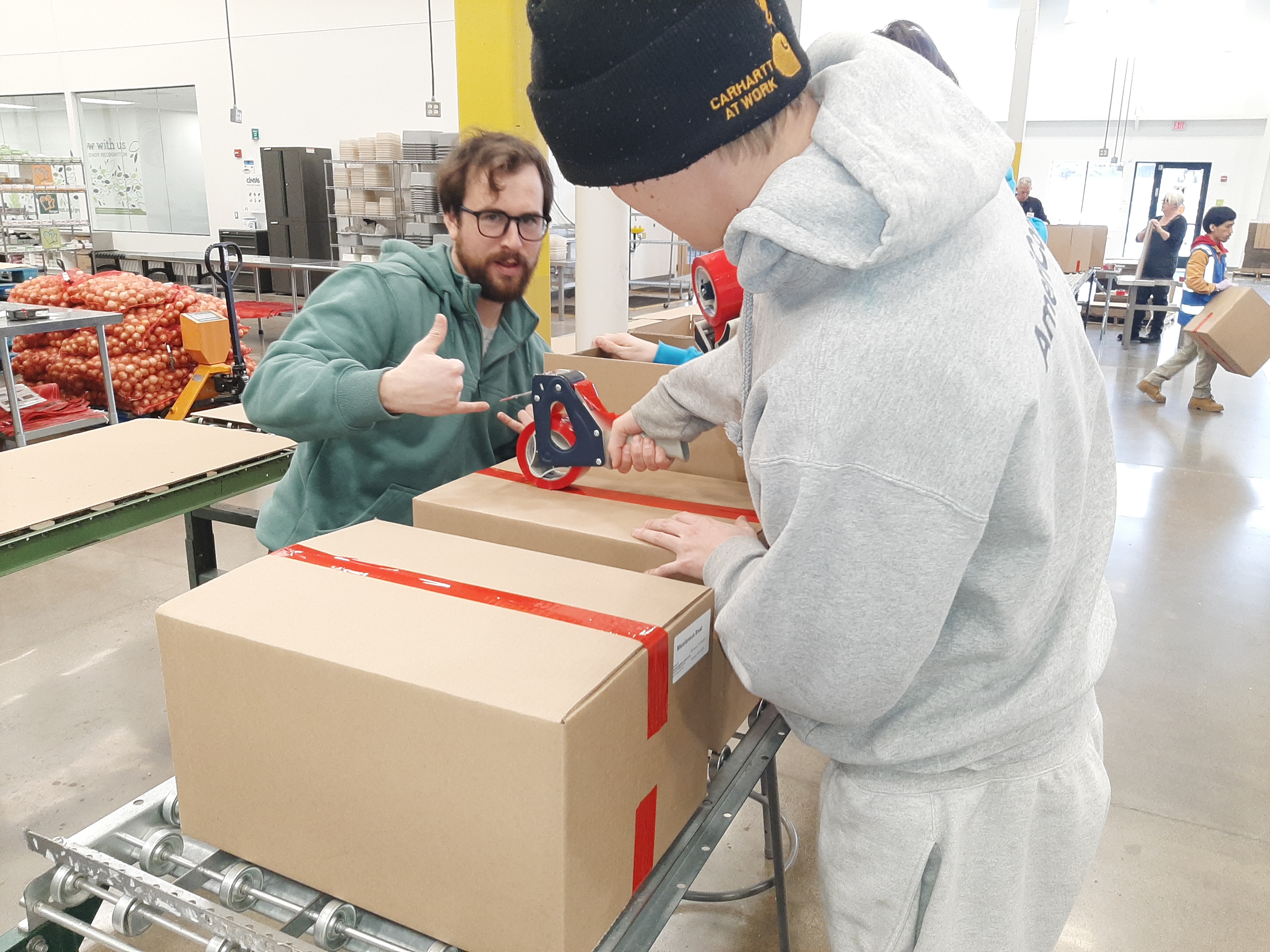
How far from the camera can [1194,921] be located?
2074 mm

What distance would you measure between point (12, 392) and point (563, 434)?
14.6 feet

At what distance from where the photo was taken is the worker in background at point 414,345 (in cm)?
150

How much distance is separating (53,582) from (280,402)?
2.95 m

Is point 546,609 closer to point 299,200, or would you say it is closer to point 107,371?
point 107,371

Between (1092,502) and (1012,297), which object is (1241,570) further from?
(1012,297)

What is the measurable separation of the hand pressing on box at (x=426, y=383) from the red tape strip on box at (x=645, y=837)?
2.10 ft

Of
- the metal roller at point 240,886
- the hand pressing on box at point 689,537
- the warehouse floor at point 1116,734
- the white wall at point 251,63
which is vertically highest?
the white wall at point 251,63

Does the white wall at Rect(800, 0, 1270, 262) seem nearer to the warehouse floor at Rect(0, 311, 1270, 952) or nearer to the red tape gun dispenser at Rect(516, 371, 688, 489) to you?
the warehouse floor at Rect(0, 311, 1270, 952)

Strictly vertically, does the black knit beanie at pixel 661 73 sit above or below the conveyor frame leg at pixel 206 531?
above

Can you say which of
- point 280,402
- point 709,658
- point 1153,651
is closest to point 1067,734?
point 709,658

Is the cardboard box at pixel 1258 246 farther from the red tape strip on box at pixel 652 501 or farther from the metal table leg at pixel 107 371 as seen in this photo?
the red tape strip on box at pixel 652 501

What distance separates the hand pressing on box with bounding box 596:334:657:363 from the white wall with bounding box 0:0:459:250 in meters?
9.82

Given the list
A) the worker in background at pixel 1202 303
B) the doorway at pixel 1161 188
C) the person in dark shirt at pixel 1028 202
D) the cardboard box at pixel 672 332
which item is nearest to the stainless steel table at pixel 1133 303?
the person in dark shirt at pixel 1028 202

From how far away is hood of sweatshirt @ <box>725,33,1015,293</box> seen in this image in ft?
2.07
